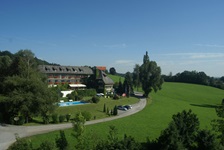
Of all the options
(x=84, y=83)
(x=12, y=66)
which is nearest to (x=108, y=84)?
(x=84, y=83)

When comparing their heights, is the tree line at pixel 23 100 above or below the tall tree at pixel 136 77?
below

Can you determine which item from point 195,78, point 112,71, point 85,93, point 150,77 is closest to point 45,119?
point 85,93

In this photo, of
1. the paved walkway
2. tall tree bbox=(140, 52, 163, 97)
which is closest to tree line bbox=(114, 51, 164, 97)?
tall tree bbox=(140, 52, 163, 97)

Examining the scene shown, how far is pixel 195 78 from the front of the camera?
468 feet

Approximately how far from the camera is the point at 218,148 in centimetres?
2283

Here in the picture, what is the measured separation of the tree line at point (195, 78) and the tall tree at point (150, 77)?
72.2 m

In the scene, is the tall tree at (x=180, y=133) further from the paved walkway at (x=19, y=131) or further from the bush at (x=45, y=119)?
the bush at (x=45, y=119)

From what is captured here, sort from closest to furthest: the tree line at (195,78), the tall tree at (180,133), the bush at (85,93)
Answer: the tall tree at (180,133) → the bush at (85,93) → the tree line at (195,78)

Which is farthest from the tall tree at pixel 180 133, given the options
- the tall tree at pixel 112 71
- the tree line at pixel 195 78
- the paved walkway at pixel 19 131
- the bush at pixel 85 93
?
the tall tree at pixel 112 71

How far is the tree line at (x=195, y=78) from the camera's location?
13596 cm

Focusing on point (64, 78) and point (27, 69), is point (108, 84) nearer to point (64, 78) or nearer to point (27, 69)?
point (64, 78)

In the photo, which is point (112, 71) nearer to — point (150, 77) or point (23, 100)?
point (150, 77)

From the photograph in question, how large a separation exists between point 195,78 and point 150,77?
79.2m

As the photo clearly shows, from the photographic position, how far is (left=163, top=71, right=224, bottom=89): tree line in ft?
446
